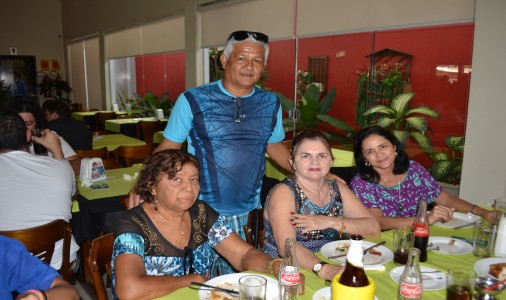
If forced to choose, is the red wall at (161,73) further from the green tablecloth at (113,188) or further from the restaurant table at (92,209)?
the restaurant table at (92,209)

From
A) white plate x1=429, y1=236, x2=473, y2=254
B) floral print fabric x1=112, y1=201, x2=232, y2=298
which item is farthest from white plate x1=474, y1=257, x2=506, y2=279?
floral print fabric x1=112, y1=201, x2=232, y2=298

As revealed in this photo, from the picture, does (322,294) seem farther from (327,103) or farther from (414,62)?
(414,62)

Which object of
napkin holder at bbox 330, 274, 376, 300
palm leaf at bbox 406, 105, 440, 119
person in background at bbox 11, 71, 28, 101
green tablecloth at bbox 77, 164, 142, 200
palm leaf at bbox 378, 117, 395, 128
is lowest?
green tablecloth at bbox 77, 164, 142, 200

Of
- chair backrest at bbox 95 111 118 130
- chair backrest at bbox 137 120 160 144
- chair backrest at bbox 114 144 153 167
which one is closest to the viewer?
chair backrest at bbox 114 144 153 167

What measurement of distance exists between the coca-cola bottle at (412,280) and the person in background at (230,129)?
3.61 ft

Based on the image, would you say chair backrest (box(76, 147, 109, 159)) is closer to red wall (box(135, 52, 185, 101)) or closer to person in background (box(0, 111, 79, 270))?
person in background (box(0, 111, 79, 270))

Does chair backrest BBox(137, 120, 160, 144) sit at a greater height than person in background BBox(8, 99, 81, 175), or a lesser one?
lesser

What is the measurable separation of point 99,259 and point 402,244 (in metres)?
1.21

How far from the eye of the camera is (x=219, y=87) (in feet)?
7.61

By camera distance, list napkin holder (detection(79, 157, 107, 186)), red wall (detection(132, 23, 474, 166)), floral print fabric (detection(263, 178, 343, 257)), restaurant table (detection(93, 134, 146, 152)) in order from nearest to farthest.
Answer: floral print fabric (detection(263, 178, 343, 257)) → napkin holder (detection(79, 157, 107, 186)) → red wall (detection(132, 23, 474, 166)) → restaurant table (detection(93, 134, 146, 152))

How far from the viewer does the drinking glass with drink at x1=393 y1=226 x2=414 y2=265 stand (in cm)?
170

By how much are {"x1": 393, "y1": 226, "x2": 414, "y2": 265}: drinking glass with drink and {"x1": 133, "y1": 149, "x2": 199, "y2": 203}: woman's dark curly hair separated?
2.88 ft

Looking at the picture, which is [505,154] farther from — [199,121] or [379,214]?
[199,121]

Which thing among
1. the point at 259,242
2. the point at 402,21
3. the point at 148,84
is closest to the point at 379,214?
the point at 259,242
